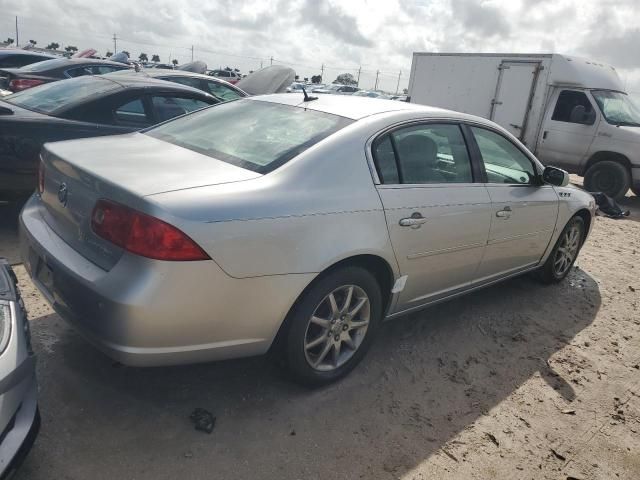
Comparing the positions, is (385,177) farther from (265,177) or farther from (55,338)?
(55,338)

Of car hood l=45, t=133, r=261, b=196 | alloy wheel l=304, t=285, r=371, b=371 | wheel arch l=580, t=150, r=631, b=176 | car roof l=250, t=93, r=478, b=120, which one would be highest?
car roof l=250, t=93, r=478, b=120

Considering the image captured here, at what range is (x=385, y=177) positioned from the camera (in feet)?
9.44

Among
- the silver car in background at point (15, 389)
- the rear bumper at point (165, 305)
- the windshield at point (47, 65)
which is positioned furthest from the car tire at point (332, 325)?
the windshield at point (47, 65)

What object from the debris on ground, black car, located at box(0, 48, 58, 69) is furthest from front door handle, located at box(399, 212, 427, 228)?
black car, located at box(0, 48, 58, 69)

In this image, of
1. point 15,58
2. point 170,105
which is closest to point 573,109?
point 170,105

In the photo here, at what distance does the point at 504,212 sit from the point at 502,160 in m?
Answer: 0.46

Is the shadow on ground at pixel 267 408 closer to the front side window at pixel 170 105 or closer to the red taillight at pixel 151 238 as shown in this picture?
the red taillight at pixel 151 238

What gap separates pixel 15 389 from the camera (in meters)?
1.76

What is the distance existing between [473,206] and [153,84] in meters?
3.62

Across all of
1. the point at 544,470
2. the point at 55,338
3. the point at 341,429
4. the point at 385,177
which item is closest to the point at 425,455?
the point at 341,429

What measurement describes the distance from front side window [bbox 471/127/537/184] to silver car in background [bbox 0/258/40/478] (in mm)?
2890

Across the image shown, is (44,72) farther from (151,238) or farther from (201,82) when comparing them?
(151,238)

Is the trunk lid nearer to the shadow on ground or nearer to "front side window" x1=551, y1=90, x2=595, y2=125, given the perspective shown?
the shadow on ground

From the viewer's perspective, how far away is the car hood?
2.25m
